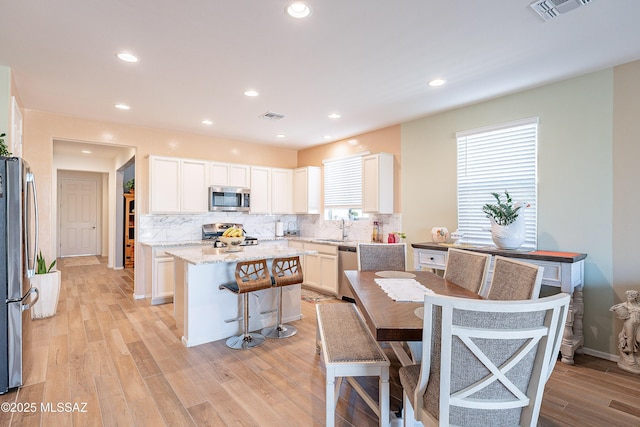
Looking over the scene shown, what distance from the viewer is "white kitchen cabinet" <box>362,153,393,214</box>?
4.69 metres

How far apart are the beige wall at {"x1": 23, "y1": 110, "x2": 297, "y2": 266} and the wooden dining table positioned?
3930 mm

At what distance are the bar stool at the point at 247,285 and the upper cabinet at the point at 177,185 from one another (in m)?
2.32

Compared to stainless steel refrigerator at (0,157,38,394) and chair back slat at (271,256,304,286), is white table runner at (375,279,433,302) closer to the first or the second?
chair back slat at (271,256,304,286)

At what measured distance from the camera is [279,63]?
2.85 metres

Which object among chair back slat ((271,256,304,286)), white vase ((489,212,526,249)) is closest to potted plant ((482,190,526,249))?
white vase ((489,212,526,249))

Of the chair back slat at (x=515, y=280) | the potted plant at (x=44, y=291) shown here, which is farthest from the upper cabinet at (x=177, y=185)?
the chair back slat at (x=515, y=280)

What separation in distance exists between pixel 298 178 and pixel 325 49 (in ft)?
12.5

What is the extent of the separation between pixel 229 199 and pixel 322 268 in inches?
78.0

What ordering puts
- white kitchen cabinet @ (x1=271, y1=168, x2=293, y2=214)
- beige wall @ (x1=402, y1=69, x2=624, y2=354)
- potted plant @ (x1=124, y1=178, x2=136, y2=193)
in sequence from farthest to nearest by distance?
potted plant @ (x1=124, y1=178, x2=136, y2=193) < white kitchen cabinet @ (x1=271, y1=168, x2=293, y2=214) < beige wall @ (x1=402, y1=69, x2=624, y2=354)

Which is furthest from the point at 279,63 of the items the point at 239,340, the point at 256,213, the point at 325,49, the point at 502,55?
the point at 256,213

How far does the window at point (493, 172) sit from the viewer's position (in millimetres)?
3424

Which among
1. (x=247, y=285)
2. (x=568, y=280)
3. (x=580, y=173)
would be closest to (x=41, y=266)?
(x=247, y=285)

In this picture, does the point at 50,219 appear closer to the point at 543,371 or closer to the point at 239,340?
the point at 239,340

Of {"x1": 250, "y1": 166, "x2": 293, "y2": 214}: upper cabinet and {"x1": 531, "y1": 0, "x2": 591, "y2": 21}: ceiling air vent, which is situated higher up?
{"x1": 531, "y1": 0, "x2": 591, "y2": 21}: ceiling air vent
